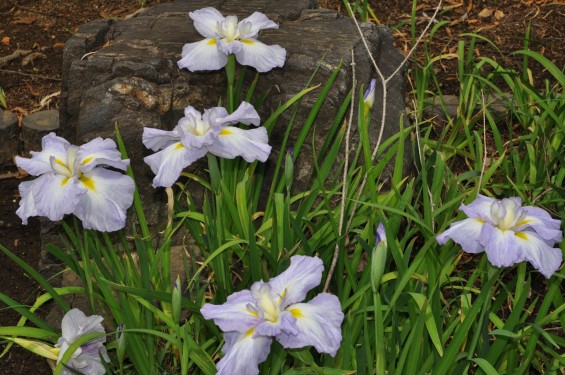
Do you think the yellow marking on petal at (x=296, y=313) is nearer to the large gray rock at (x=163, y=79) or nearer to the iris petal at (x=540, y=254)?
the iris petal at (x=540, y=254)

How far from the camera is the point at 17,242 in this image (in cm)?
313

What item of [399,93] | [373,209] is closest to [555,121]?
[399,93]

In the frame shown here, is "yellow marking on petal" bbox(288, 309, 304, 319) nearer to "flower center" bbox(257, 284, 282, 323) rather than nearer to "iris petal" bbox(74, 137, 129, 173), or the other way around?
"flower center" bbox(257, 284, 282, 323)

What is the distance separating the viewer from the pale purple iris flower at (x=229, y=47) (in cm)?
263

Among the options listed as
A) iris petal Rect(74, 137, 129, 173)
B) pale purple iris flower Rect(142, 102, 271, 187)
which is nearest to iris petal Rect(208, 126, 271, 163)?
pale purple iris flower Rect(142, 102, 271, 187)

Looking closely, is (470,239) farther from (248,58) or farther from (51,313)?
(51,313)

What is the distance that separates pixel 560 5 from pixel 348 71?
6.60ft

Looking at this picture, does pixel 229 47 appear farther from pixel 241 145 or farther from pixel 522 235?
pixel 522 235

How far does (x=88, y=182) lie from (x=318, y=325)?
72cm

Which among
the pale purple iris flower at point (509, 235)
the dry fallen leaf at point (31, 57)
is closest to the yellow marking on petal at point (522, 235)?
the pale purple iris flower at point (509, 235)

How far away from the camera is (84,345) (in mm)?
2158

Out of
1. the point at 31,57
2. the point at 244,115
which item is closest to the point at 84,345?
the point at 244,115

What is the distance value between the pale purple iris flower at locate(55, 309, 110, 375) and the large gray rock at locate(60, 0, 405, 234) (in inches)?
25.1

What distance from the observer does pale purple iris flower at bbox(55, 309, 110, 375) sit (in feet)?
6.93
